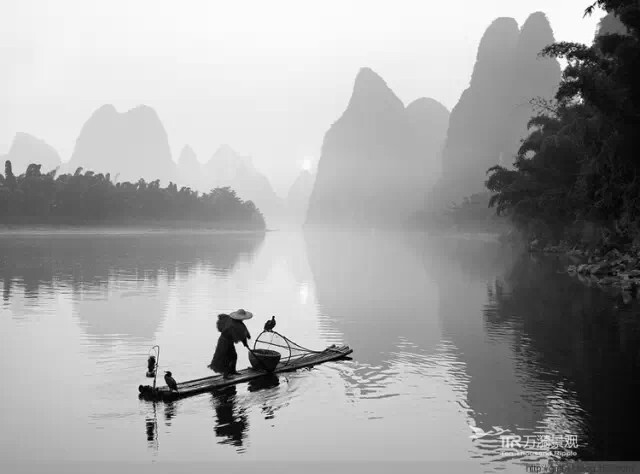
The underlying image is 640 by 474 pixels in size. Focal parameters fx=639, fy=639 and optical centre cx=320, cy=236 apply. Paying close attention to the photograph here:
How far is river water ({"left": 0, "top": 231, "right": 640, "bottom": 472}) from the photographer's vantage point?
9.66m

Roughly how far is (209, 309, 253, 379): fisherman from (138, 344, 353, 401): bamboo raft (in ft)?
0.72

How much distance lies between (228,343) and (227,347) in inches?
3.4

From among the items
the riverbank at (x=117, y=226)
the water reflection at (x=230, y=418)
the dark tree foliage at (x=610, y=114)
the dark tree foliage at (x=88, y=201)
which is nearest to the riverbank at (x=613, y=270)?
the dark tree foliage at (x=610, y=114)

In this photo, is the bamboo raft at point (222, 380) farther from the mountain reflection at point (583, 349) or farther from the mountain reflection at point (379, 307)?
the mountain reflection at point (583, 349)

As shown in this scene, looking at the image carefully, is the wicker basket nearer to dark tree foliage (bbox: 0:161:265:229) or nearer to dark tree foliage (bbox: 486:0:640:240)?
dark tree foliage (bbox: 486:0:640:240)

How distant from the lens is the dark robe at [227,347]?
13328 mm

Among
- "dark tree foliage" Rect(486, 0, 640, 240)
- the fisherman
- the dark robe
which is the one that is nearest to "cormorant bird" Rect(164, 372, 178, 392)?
the fisherman

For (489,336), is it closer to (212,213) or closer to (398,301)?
(398,301)

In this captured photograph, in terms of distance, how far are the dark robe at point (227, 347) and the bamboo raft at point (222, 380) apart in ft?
0.77

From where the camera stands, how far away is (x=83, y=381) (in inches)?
535

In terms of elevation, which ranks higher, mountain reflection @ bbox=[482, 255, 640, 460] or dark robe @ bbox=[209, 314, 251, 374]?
dark robe @ bbox=[209, 314, 251, 374]

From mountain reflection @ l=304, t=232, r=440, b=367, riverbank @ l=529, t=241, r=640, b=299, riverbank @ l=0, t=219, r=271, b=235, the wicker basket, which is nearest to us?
the wicker basket

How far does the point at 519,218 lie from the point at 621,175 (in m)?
33.0

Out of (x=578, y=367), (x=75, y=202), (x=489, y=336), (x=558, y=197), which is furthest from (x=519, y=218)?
(x=75, y=202)
